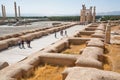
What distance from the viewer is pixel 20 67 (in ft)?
29.4

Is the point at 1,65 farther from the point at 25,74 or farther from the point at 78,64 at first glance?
the point at 78,64

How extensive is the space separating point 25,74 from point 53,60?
2.79m

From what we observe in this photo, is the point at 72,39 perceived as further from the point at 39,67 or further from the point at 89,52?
the point at 39,67

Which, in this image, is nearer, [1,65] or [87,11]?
[1,65]

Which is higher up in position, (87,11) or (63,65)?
(87,11)

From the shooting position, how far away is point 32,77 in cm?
905

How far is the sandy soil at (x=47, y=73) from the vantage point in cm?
908

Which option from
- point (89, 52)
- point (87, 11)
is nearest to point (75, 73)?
point (89, 52)

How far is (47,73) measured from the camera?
9.71m

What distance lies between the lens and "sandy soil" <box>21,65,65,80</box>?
908cm

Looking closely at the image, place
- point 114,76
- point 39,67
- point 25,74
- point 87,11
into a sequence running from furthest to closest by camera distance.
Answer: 1. point 87,11
2. point 39,67
3. point 25,74
4. point 114,76

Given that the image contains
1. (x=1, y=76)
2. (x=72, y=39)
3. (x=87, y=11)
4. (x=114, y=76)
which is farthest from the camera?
(x=87, y=11)

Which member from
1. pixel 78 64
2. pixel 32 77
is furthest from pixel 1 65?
pixel 78 64

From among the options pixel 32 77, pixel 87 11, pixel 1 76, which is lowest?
pixel 32 77
